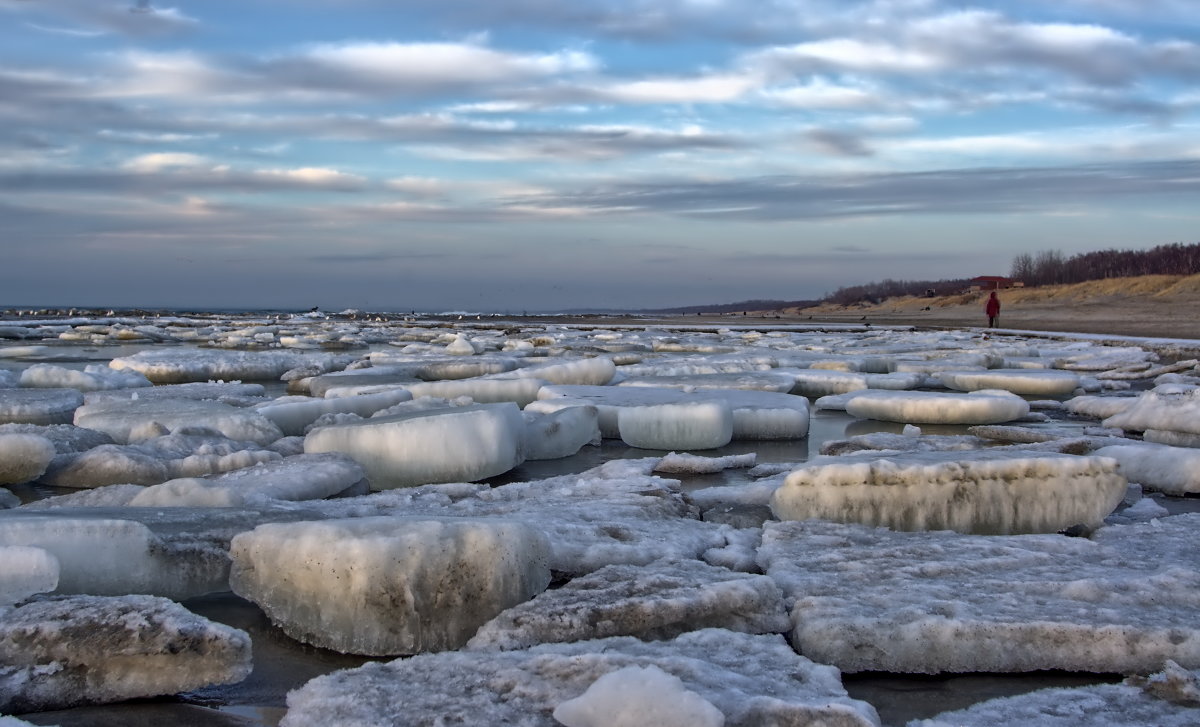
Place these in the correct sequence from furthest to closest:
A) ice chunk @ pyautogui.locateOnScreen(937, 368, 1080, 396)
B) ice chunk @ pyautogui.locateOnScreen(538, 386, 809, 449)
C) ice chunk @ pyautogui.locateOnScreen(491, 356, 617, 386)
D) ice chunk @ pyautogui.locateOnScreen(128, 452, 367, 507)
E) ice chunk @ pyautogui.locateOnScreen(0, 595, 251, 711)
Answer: ice chunk @ pyautogui.locateOnScreen(937, 368, 1080, 396), ice chunk @ pyautogui.locateOnScreen(491, 356, 617, 386), ice chunk @ pyautogui.locateOnScreen(538, 386, 809, 449), ice chunk @ pyautogui.locateOnScreen(128, 452, 367, 507), ice chunk @ pyautogui.locateOnScreen(0, 595, 251, 711)

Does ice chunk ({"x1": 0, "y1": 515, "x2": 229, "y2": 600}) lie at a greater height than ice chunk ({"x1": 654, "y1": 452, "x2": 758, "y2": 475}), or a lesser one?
greater

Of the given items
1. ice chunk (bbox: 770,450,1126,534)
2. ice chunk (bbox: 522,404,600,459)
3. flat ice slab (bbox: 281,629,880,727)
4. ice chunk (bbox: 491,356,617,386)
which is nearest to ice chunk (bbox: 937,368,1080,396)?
ice chunk (bbox: 491,356,617,386)

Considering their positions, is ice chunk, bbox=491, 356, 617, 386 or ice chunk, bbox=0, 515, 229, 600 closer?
ice chunk, bbox=0, 515, 229, 600

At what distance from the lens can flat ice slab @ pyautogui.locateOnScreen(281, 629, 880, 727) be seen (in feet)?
6.31

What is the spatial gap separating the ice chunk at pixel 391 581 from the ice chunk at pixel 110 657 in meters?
0.30

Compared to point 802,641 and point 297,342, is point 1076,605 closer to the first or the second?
point 802,641

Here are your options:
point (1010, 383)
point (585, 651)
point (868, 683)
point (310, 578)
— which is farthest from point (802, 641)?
point (1010, 383)

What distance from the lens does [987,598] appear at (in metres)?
2.68

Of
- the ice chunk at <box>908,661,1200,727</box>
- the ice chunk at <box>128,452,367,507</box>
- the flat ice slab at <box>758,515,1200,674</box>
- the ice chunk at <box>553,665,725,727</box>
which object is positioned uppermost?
the ice chunk at <box>128,452,367,507</box>

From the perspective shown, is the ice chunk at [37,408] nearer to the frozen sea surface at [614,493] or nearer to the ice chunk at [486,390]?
the frozen sea surface at [614,493]

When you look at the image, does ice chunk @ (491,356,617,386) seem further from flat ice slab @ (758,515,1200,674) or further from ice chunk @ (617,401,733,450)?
flat ice slab @ (758,515,1200,674)

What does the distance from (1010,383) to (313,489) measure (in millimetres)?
7325

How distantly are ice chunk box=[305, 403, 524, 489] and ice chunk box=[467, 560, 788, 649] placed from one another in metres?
2.00

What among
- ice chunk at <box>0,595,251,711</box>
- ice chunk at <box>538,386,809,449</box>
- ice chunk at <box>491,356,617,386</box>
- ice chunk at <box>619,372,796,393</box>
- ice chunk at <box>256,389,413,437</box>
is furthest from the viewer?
ice chunk at <box>491,356,617,386</box>
